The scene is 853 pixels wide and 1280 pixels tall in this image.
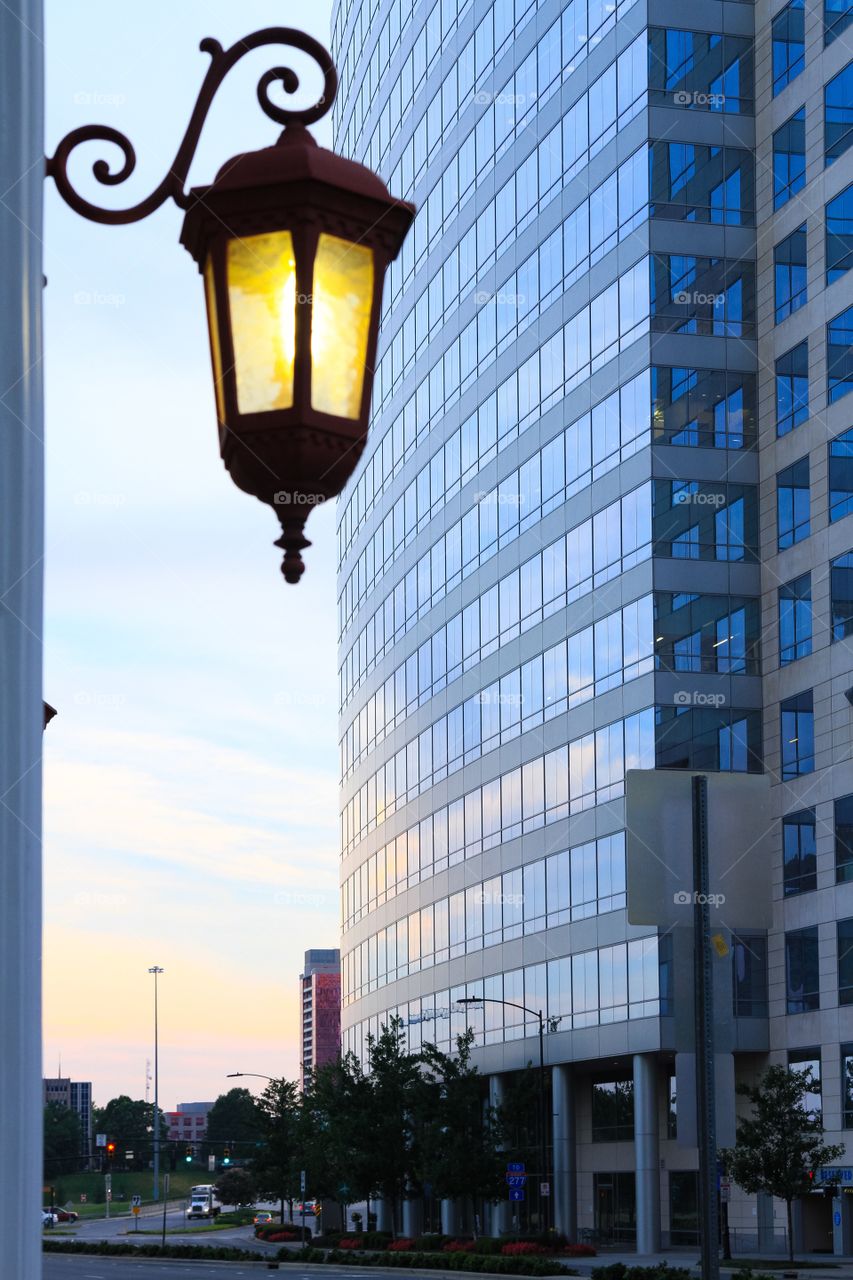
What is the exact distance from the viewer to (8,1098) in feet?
14.0

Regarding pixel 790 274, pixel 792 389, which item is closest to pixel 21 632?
pixel 792 389

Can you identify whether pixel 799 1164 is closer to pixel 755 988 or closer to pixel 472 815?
pixel 755 988

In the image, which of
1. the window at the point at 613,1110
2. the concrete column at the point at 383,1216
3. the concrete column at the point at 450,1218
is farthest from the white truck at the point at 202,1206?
the window at the point at 613,1110

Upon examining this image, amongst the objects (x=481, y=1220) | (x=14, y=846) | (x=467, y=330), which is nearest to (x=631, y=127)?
(x=467, y=330)

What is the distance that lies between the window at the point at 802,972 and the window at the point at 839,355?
54.5ft

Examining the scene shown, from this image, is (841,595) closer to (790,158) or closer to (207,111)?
(790,158)

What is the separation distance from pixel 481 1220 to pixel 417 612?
26.7m

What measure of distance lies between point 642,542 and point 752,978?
14218 mm

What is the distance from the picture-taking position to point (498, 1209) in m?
72.1

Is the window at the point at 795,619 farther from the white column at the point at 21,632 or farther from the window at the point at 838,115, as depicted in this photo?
the white column at the point at 21,632

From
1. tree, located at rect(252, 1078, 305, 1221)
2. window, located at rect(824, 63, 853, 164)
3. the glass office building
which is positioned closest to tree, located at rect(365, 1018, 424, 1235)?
the glass office building

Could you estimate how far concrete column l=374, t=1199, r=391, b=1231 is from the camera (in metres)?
89.9

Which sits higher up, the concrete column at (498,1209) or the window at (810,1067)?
the window at (810,1067)

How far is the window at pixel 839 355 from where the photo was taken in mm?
56594
